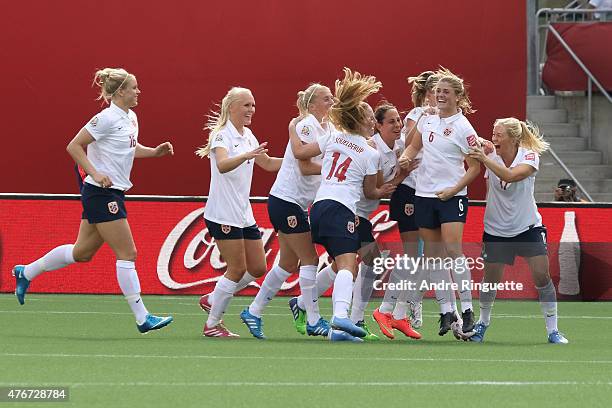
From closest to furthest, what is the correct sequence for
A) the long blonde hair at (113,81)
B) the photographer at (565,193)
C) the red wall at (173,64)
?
the long blonde hair at (113,81) < the photographer at (565,193) < the red wall at (173,64)

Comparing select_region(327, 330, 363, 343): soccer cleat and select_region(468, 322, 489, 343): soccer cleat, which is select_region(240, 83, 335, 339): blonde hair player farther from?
select_region(468, 322, 489, 343): soccer cleat

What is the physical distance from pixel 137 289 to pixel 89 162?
1.03 metres

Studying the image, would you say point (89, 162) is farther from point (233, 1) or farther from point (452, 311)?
point (233, 1)

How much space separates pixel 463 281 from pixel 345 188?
1256 millimetres

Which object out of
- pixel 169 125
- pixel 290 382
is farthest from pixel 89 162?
pixel 169 125

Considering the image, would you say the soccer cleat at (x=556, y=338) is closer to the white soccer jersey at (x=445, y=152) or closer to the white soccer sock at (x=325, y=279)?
the white soccer jersey at (x=445, y=152)

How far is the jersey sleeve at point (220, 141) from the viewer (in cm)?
1133

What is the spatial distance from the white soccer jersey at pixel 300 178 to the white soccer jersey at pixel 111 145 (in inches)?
46.1

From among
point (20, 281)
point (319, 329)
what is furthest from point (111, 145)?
point (319, 329)

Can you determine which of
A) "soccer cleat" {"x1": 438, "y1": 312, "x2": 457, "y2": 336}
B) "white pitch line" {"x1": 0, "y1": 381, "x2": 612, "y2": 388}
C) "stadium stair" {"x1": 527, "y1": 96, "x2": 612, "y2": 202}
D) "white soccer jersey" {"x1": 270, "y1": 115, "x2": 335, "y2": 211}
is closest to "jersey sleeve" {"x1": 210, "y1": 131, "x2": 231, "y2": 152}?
"white soccer jersey" {"x1": 270, "y1": 115, "x2": 335, "y2": 211}

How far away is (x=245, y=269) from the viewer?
11.5 metres

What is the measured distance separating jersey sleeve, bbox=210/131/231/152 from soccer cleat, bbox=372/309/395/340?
184 cm

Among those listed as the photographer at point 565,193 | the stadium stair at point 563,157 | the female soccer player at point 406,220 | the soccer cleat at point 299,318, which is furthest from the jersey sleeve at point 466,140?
the stadium stair at point 563,157

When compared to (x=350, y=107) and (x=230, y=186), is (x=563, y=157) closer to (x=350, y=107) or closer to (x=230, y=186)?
(x=230, y=186)
